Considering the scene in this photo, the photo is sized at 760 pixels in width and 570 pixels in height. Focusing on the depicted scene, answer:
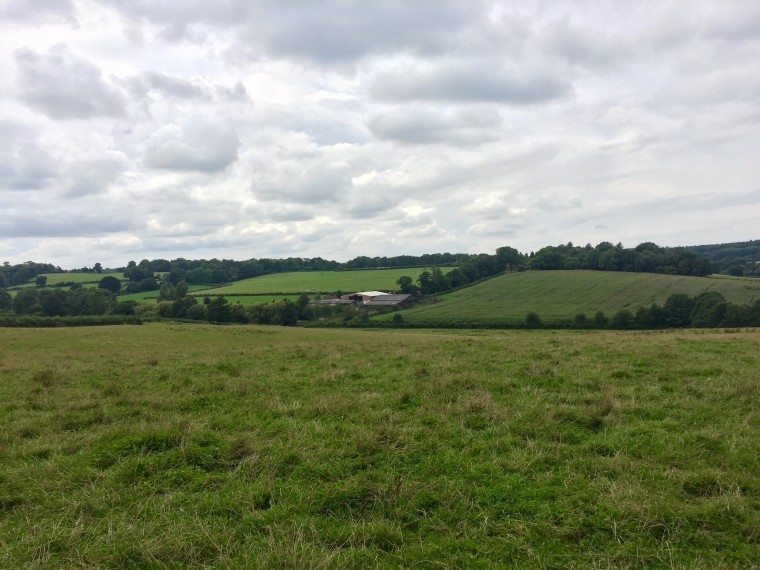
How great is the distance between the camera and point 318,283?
128m

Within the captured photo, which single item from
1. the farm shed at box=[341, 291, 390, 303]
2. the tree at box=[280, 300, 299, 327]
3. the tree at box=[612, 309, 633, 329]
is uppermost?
the farm shed at box=[341, 291, 390, 303]

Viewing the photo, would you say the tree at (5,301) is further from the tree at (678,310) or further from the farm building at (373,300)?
the tree at (678,310)

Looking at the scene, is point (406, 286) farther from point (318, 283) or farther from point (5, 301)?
point (5, 301)

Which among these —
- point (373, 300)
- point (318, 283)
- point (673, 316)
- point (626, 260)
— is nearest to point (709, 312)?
point (673, 316)

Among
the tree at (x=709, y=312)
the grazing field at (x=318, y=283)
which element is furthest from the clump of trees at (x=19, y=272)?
the tree at (x=709, y=312)

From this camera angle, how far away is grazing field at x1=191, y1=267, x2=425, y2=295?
114750 mm

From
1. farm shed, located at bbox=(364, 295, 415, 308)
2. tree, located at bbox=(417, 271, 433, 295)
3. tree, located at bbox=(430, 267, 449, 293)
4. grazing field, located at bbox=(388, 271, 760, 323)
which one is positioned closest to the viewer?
grazing field, located at bbox=(388, 271, 760, 323)

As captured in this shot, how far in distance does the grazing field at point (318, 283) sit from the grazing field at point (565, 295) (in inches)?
945

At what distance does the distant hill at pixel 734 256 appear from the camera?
115 meters

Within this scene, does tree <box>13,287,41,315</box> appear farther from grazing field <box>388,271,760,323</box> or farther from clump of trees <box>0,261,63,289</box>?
grazing field <box>388,271,760,323</box>

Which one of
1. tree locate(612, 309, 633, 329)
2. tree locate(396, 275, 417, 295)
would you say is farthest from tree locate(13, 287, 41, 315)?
tree locate(612, 309, 633, 329)

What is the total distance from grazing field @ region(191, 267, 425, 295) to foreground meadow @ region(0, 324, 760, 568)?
100495 mm

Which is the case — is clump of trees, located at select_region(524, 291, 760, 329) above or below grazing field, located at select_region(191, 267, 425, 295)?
below

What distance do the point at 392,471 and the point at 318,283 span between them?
12267 cm
